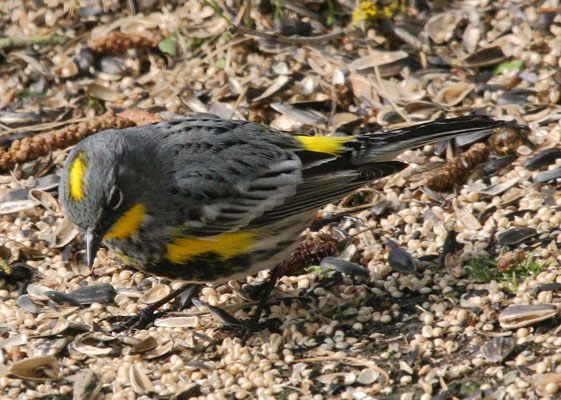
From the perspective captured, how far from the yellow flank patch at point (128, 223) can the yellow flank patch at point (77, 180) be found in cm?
29

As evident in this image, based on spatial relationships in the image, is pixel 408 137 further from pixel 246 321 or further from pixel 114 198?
pixel 114 198

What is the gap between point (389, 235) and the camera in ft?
18.6

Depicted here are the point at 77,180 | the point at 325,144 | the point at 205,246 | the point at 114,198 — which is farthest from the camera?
the point at 325,144

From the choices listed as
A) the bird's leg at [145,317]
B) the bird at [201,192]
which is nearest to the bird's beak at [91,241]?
the bird at [201,192]

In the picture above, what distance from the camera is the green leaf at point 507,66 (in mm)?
6699

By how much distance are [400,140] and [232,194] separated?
1.17m

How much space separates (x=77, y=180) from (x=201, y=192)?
0.72m

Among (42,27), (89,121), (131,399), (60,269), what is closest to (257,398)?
(131,399)

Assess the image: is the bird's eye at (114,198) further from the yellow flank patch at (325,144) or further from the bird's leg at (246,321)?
the yellow flank patch at (325,144)

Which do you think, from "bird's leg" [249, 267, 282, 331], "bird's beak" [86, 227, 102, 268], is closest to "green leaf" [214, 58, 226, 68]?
"bird's leg" [249, 267, 282, 331]

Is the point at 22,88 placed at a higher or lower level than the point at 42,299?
higher

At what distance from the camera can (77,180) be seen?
436 centimetres

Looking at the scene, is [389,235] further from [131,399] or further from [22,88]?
[22,88]

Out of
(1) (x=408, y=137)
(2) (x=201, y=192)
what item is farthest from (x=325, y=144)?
(2) (x=201, y=192)
